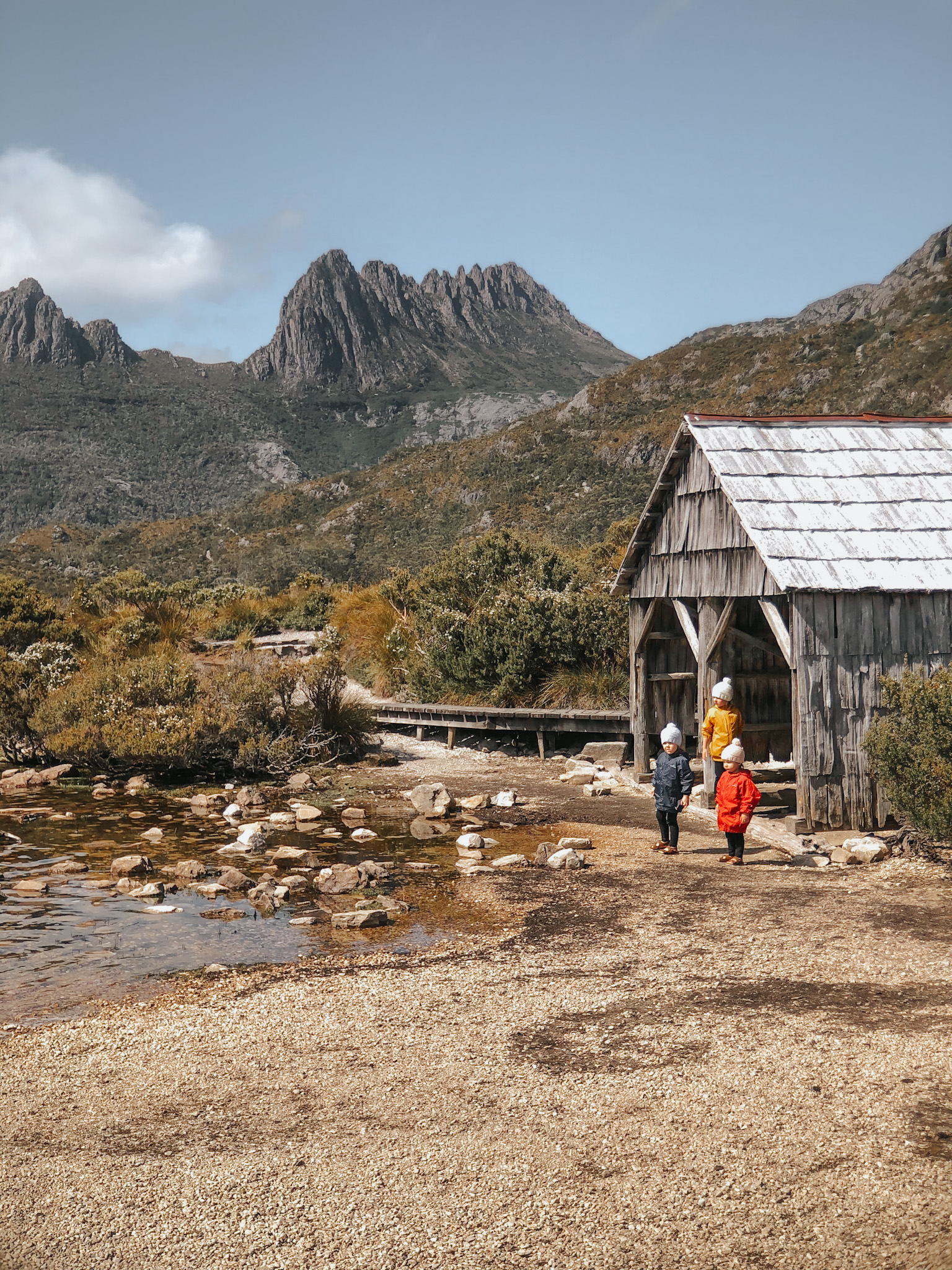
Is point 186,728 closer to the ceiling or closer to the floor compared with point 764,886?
closer to the ceiling

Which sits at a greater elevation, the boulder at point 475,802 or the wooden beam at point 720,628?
the wooden beam at point 720,628

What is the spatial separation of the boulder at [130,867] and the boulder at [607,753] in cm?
863

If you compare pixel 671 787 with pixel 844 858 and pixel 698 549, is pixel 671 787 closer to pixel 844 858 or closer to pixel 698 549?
pixel 844 858

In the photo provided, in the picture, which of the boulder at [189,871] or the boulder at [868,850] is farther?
the boulder at [189,871]

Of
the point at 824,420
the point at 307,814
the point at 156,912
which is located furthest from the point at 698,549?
the point at 156,912

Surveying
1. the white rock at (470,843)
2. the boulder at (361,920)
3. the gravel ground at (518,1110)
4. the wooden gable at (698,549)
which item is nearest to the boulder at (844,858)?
the gravel ground at (518,1110)

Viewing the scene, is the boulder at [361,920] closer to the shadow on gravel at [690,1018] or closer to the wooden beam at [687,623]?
the shadow on gravel at [690,1018]

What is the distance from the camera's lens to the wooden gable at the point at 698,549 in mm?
12859

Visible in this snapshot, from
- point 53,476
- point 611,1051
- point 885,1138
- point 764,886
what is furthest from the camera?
point 53,476

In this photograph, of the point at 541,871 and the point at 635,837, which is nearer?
the point at 541,871

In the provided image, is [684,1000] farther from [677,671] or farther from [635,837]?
[677,671]

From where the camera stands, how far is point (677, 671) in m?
16.8

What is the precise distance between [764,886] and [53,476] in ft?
333

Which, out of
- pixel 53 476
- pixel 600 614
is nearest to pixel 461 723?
pixel 600 614
